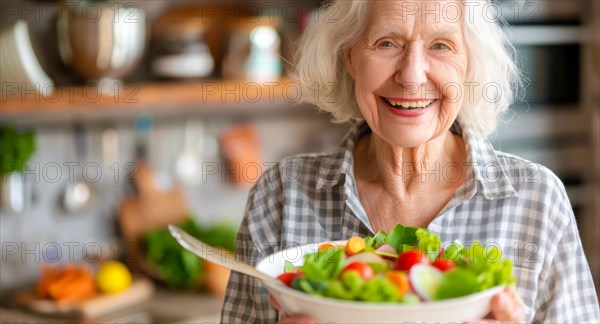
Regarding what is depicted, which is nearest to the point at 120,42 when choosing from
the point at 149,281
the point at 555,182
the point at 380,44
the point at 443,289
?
the point at 149,281

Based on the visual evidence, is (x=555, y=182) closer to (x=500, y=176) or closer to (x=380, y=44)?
(x=500, y=176)

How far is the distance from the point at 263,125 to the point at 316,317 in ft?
7.32

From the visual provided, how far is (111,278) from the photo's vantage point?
266 centimetres

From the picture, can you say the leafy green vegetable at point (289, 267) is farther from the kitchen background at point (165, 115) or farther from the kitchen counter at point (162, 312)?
the kitchen counter at point (162, 312)

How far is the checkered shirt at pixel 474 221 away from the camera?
4.36 ft

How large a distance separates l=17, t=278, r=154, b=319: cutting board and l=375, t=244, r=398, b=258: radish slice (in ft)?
5.15

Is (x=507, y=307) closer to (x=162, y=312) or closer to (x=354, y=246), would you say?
(x=354, y=246)

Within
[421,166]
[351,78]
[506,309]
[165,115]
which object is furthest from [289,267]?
[165,115]

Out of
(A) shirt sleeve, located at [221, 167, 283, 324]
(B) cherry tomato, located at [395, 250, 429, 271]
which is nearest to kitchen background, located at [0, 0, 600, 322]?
(A) shirt sleeve, located at [221, 167, 283, 324]

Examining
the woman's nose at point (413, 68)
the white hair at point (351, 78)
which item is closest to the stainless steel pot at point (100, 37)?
the white hair at point (351, 78)

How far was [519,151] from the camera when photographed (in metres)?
3.41

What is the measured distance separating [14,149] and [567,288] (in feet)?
5.80

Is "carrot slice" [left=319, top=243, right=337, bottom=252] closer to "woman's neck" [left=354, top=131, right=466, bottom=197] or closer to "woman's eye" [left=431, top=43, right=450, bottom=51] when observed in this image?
"woman's neck" [left=354, top=131, right=466, bottom=197]

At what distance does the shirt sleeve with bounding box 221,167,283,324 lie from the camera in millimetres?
1444
